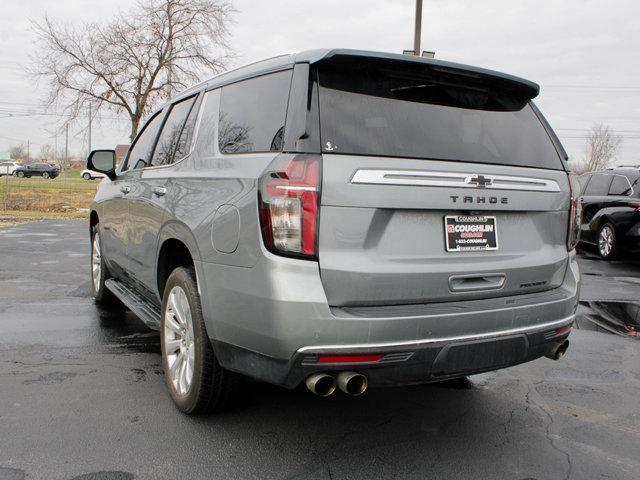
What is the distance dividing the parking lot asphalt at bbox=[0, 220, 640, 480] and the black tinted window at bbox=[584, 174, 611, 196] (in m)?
7.37

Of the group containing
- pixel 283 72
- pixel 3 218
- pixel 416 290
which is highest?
pixel 283 72

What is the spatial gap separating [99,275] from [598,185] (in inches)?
380

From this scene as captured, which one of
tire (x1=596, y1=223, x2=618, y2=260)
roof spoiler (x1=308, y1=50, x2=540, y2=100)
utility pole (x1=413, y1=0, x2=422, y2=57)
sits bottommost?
tire (x1=596, y1=223, x2=618, y2=260)

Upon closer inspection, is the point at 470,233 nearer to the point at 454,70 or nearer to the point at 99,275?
the point at 454,70

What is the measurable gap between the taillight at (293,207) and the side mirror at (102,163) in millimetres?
3120

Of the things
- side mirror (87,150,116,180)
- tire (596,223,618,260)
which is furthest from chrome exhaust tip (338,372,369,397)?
tire (596,223,618,260)

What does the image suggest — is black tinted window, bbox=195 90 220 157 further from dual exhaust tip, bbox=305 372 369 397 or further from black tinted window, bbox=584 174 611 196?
black tinted window, bbox=584 174 611 196

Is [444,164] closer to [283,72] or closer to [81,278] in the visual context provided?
[283,72]

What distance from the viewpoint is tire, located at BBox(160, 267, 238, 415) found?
3.04 m

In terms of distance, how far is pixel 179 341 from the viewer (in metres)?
3.46

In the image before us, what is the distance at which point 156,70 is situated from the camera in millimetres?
25922

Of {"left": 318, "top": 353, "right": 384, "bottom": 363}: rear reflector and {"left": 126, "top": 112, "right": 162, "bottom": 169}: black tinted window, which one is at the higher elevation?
{"left": 126, "top": 112, "right": 162, "bottom": 169}: black tinted window

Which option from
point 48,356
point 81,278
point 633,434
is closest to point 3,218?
point 81,278

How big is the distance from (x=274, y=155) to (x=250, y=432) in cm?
145
